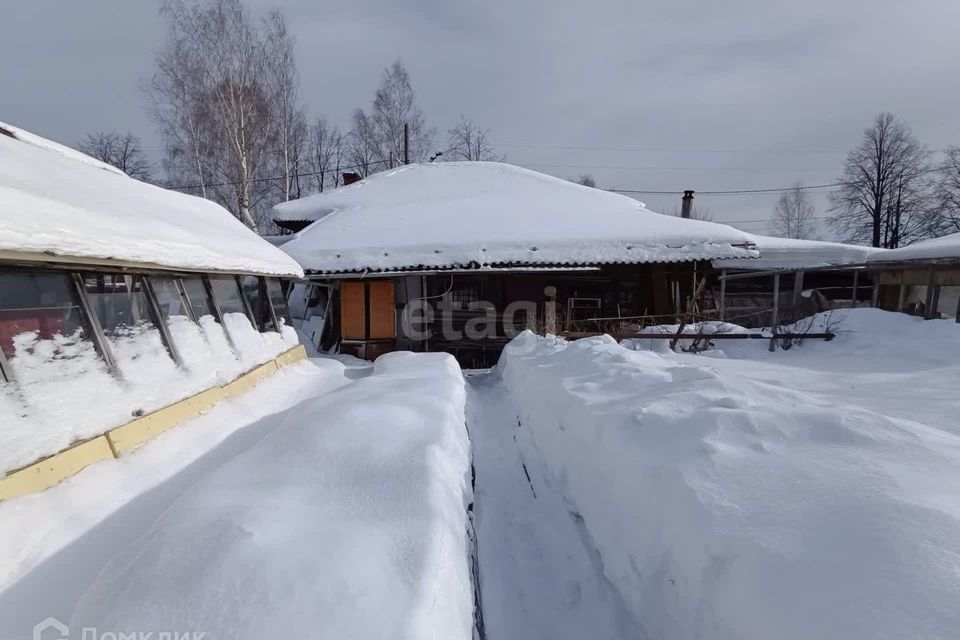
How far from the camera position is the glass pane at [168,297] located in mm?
4559

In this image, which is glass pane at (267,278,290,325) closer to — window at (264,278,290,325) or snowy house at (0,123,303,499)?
window at (264,278,290,325)

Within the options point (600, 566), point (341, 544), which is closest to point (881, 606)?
point (600, 566)

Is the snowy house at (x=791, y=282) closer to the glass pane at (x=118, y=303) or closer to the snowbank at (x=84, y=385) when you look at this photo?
the snowbank at (x=84, y=385)

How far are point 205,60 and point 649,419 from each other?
1909cm

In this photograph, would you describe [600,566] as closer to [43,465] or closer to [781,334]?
[43,465]

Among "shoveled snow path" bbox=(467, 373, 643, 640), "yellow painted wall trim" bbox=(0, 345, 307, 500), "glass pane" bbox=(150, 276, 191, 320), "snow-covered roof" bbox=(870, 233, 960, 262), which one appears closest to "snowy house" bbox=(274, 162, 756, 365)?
"snow-covered roof" bbox=(870, 233, 960, 262)

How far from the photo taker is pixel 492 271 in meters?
10.5

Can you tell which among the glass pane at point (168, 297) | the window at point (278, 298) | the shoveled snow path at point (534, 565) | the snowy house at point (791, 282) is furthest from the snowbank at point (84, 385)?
the snowy house at point (791, 282)

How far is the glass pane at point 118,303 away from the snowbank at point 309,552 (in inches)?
78.6

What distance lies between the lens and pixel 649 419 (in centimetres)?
312

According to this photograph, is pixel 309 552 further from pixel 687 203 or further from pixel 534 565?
Answer: pixel 687 203
